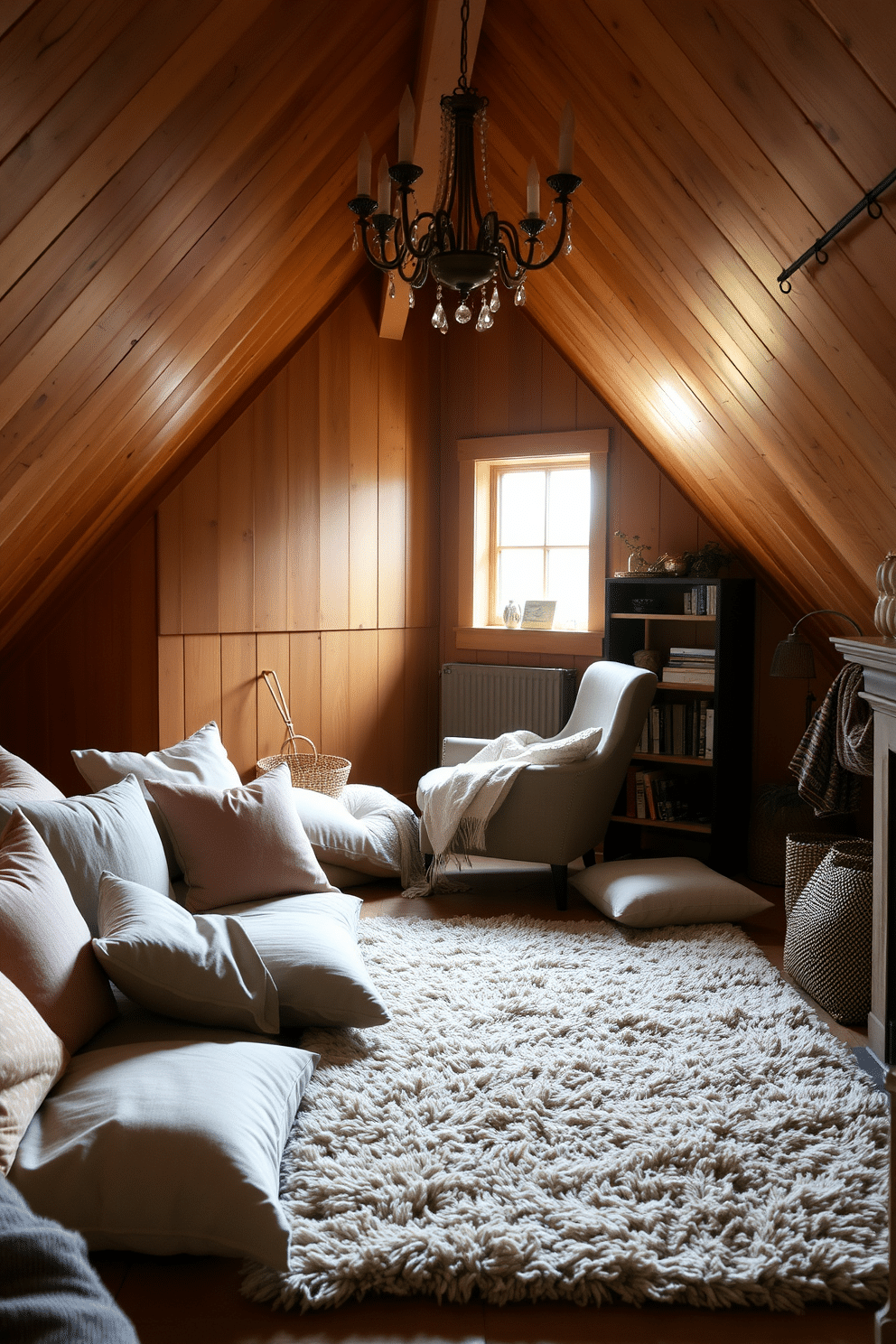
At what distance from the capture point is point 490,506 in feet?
18.3

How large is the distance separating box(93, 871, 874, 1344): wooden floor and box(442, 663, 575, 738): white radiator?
3510mm

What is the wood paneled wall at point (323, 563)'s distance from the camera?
14.2 ft

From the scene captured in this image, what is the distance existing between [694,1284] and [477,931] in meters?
1.85

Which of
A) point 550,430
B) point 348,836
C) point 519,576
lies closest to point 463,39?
point 348,836

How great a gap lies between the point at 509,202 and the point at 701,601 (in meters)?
1.94

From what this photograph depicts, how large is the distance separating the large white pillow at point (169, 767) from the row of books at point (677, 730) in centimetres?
202

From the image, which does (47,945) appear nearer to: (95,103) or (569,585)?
(95,103)

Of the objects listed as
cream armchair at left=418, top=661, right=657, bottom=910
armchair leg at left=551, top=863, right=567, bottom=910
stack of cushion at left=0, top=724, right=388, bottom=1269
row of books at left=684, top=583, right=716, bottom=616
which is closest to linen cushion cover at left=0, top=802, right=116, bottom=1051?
stack of cushion at left=0, top=724, right=388, bottom=1269

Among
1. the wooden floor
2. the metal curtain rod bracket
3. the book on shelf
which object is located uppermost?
the metal curtain rod bracket

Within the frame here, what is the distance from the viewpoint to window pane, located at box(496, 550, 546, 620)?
5.52 meters

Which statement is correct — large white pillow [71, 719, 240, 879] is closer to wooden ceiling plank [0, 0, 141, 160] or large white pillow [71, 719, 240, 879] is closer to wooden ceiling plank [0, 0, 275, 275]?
wooden ceiling plank [0, 0, 275, 275]

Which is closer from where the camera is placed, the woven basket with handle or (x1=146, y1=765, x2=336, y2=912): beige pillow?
(x1=146, y1=765, x2=336, y2=912): beige pillow

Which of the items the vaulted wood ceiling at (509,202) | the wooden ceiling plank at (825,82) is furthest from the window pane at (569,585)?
the wooden ceiling plank at (825,82)

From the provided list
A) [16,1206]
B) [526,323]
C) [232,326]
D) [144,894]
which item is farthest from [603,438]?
[16,1206]
